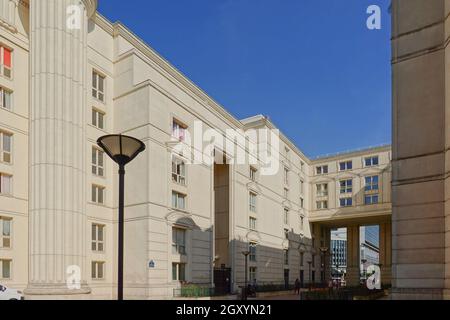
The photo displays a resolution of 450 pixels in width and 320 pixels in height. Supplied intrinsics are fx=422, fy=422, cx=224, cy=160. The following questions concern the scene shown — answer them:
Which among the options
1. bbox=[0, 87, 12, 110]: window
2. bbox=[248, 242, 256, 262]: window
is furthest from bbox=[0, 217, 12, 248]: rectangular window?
bbox=[248, 242, 256, 262]: window

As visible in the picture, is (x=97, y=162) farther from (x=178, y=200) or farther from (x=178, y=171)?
(x=178, y=200)

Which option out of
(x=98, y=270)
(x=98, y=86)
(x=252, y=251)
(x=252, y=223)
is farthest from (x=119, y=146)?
(x=252, y=223)

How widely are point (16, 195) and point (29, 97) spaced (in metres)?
5.87

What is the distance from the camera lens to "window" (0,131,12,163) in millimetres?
23562

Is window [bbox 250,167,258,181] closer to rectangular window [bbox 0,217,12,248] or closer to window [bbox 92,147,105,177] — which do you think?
window [bbox 92,147,105,177]

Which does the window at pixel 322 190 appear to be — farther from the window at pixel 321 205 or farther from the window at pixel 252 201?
the window at pixel 252 201

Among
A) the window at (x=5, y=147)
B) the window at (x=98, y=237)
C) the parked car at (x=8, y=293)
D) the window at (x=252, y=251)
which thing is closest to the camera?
the parked car at (x=8, y=293)

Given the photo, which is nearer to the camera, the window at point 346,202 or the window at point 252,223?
the window at point 252,223

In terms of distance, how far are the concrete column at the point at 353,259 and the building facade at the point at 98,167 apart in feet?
98.6

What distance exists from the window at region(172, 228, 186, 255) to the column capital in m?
15.7

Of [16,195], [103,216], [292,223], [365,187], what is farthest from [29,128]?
[365,187]

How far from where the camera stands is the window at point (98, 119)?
28.5 meters

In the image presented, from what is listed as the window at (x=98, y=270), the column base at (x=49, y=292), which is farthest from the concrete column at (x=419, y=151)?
the window at (x=98, y=270)
